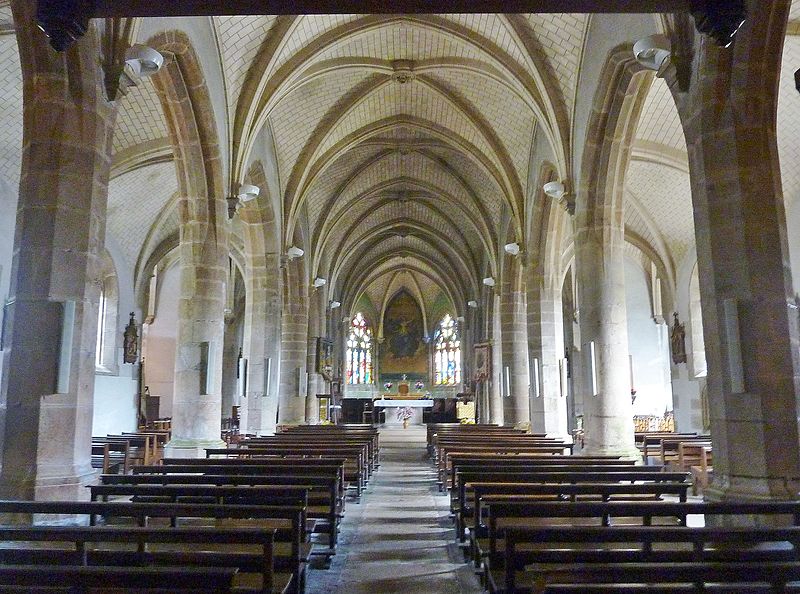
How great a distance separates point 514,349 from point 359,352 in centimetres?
2311

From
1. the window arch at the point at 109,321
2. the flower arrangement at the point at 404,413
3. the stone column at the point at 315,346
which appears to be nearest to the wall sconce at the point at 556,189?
the stone column at the point at 315,346

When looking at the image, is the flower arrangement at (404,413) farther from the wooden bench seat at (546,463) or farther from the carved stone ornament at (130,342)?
the wooden bench seat at (546,463)

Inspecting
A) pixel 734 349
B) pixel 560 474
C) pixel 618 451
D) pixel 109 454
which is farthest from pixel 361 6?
pixel 109 454

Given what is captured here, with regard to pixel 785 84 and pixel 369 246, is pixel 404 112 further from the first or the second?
pixel 369 246

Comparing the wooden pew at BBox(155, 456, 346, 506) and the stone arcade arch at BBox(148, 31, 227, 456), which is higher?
the stone arcade arch at BBox(148, 31, 227, 456)

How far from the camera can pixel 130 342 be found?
760 inches

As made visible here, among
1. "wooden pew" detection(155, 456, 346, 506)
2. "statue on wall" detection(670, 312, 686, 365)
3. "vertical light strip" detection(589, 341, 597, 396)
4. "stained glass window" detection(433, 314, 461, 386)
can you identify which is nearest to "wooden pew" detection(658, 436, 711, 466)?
"vertical light strip" detection(589, 341, 597, 396)

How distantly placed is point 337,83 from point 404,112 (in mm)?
2649

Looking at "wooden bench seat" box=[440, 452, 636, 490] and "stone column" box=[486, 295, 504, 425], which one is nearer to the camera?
"wooden bench seat" box=[440, 452, 636, 490]

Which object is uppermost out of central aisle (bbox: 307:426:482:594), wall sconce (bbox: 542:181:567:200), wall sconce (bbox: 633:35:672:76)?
wall sconce (bbox: 633:35:672:76)

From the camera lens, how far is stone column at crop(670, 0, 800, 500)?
19.5 feet

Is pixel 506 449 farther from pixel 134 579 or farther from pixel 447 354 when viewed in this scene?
pixel 447 354

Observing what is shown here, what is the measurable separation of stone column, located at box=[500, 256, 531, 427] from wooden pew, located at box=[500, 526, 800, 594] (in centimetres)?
1455

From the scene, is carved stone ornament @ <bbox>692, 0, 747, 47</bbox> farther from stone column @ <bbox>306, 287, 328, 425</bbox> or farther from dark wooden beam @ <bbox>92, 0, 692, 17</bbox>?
stone column @ <bbox>306, 287, 328, 425</bbox>
